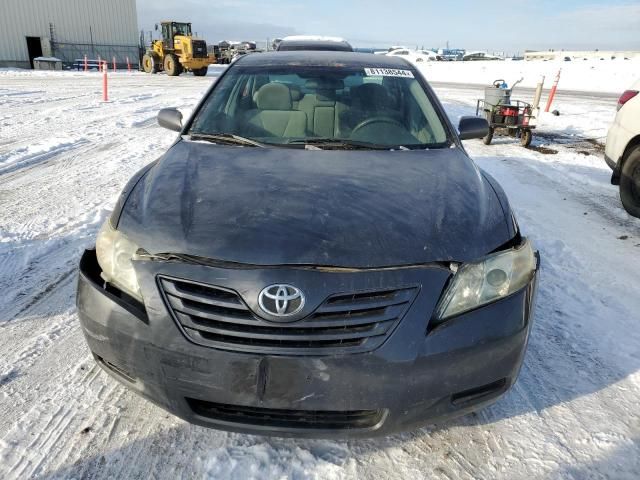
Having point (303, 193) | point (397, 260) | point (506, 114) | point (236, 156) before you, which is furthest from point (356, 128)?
point (506, 114)

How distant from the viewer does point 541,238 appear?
4.25 meters

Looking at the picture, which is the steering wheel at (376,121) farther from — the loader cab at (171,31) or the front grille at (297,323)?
the loader cab at (171,31)

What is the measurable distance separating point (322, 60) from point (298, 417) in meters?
2.72

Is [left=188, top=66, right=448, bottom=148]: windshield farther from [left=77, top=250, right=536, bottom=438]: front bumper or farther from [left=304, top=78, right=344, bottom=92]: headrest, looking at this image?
[left=77, top=250, right=536, bottom=438]: front bumper

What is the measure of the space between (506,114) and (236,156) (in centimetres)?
789

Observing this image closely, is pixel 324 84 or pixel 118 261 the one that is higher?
pixel 324 84

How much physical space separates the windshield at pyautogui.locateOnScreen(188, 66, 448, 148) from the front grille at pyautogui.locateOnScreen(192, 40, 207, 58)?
82.7 ft

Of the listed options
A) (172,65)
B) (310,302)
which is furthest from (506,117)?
(172,65)

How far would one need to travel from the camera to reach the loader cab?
27469 millimetres

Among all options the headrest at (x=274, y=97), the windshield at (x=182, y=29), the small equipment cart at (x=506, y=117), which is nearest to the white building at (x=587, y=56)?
the windshield at (x=182, y=29)

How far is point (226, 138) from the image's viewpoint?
112 inches

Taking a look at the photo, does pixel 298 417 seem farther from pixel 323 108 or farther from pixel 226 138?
pixel 323 108

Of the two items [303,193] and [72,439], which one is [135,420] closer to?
[72,439]

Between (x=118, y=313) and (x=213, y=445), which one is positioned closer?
(x=118, y=313)
